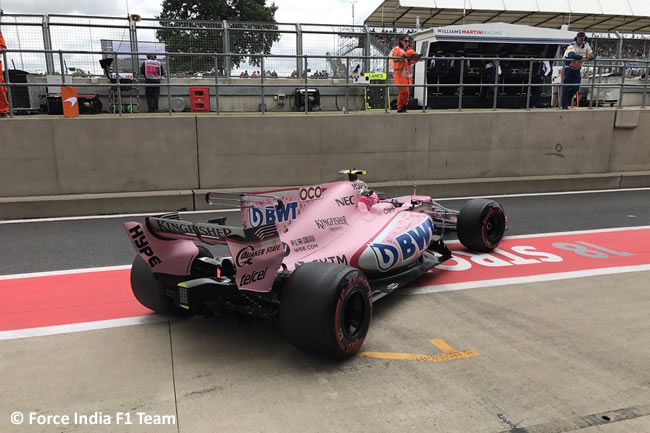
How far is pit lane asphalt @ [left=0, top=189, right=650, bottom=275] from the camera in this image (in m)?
6.55

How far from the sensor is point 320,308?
354 centimetres

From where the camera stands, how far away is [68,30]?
45.4ft

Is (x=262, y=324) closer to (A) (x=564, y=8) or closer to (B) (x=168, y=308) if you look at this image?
(B) (x=168, y=308)

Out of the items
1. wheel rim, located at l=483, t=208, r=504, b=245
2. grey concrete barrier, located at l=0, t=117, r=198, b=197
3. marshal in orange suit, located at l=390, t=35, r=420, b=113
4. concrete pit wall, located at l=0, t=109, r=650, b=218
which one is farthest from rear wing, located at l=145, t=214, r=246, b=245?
marshal in orange suit, located at l=390, t=35, r=420, b=113

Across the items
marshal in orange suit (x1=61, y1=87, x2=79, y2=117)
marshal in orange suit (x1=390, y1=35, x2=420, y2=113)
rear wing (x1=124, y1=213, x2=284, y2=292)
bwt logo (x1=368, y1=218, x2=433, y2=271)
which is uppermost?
marshal in orange suit (x1=390, y1=35, x2=420, y2=113)

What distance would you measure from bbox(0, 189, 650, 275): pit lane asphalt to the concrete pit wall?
0.75 meters

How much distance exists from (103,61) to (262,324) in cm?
982

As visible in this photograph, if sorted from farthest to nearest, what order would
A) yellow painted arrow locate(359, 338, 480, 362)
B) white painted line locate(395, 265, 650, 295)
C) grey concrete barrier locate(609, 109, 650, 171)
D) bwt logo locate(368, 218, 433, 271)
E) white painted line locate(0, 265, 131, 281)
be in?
grey concrete barrier locate(609, 109, 650, 171) < white painted line locate(0, 265, 131, 281) < white painted line locate(395, 265, 650, 295) < bwt logo locate(368, 218, 433, 271) < yellow painted arrow locate(359, 338, 480, 362)

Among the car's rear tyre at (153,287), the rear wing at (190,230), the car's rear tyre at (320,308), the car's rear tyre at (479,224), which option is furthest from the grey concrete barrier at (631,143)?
the rear wing at (190,230)

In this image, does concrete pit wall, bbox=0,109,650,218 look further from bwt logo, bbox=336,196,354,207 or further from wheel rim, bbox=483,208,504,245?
bwt logo, bbox=336,196,354,207

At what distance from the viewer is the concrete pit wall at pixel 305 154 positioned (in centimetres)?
915

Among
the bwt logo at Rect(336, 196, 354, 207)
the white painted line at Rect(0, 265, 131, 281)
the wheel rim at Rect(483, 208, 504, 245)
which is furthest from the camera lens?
the wheel rim at Rect(483, 208, 504, 245)

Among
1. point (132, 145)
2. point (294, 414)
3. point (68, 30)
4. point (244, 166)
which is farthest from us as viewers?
point (68, 30)

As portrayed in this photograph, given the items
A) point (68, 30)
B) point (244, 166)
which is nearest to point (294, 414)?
point (244, 166)
